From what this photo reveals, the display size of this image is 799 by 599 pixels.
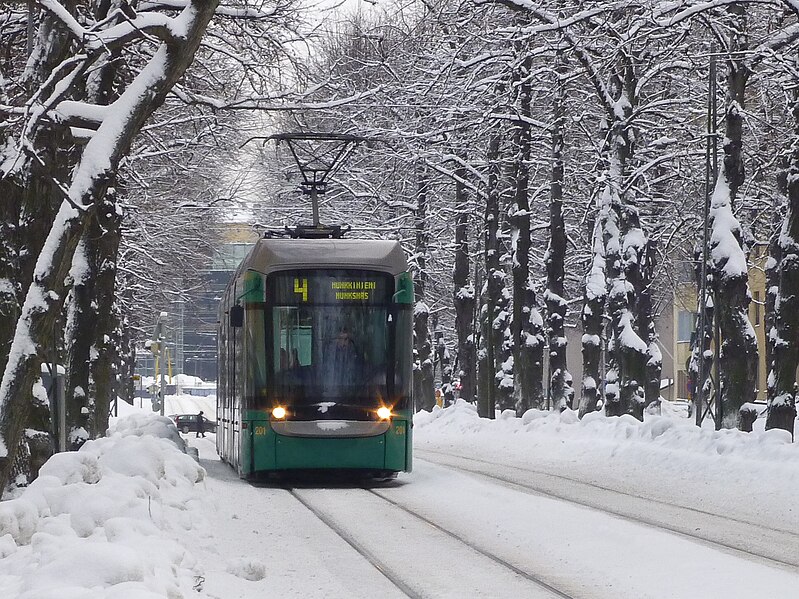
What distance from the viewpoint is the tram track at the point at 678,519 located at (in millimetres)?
11148

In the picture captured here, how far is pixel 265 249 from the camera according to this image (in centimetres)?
1825

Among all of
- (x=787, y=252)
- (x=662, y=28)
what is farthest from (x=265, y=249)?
(x=787, y=252)

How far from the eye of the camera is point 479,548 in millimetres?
11203

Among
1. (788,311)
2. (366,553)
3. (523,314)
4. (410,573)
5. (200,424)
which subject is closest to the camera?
(410,573)

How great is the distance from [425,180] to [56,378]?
970 inches

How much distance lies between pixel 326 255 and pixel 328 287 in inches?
17.6

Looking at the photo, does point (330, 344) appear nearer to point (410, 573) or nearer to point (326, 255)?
point (326, 255)

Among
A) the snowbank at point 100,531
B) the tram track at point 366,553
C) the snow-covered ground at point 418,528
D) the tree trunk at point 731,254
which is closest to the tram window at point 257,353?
the snow-covered ground at point 418,528

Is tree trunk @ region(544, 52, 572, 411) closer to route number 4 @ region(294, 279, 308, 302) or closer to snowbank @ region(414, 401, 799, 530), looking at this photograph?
snowbank @ region(414, 401, 799, 530)

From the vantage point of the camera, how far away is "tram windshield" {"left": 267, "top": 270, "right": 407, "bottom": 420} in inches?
707

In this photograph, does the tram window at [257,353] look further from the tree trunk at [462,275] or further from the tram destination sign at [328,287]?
the tree trunk at [462,275]

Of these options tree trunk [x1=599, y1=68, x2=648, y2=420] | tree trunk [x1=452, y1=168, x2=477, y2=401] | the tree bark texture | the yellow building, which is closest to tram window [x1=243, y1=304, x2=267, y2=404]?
tree trunk [x1=599, y1=68, x2=648, y2=420]

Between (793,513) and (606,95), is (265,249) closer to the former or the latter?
(793,513)

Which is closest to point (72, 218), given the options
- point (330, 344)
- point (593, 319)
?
point (330, 344)
